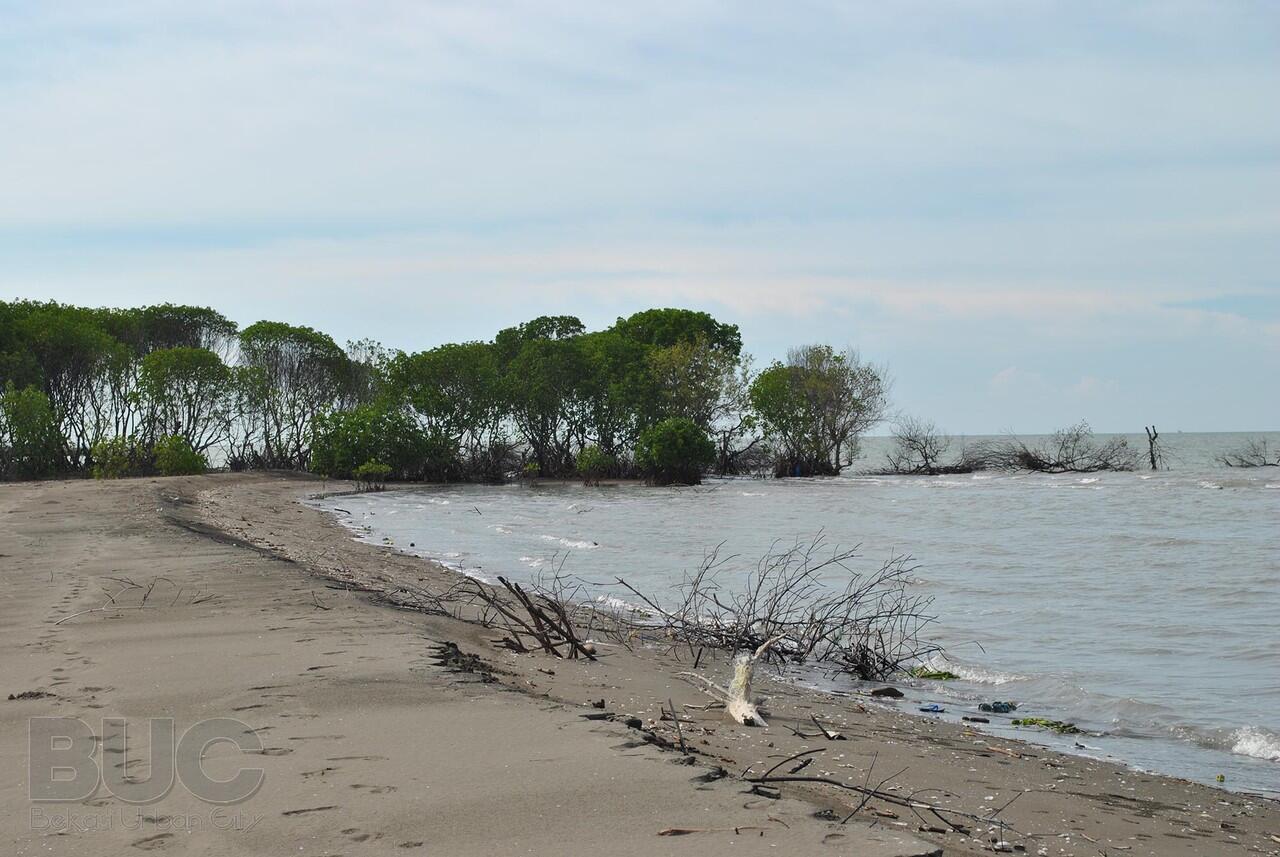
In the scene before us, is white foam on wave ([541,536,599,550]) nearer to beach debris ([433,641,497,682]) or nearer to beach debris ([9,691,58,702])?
beach debris ([433,641,497,682])

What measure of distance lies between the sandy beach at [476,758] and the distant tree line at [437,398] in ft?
134

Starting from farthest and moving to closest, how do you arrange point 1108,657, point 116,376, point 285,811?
point 116,376, point 1108,657, point 285,811

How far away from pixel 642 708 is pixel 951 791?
180cm

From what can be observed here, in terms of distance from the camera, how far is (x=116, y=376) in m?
48.8

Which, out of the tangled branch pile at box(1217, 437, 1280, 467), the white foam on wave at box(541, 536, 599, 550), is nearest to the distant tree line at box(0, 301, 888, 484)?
the tangled branch pile at box(1217, 437, 1280, 467)

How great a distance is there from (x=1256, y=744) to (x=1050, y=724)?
121 cm

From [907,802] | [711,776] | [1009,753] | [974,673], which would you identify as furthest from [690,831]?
[974,673]

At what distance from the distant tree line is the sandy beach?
1606 inches

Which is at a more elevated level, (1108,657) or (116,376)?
(116,376)

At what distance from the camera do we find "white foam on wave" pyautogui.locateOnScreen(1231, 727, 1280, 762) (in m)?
6.25

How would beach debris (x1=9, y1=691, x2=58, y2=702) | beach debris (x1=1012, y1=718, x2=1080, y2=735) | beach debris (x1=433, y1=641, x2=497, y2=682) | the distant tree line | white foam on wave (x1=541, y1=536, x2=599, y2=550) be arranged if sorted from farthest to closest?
the distant tree line → white foam on wave (x1=541, y1=536, x2=599, y2=550) → beach debris (x1=1012, y1=718, x2=1080, y2=735) → beach debris (x1=433, y1=641, x2=497, y2=682) → beach debris (x1=9, y1=691, x2=58, y2=702)

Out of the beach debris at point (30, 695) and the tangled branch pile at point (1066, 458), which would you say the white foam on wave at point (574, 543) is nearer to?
the beach debris at point (30, 695)

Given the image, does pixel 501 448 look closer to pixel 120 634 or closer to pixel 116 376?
pixel 116 376

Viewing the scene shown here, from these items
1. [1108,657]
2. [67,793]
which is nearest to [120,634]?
[67,793]
